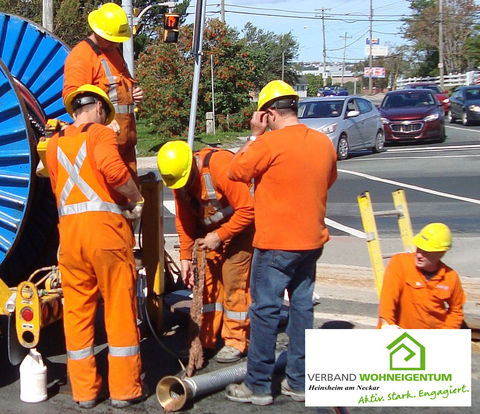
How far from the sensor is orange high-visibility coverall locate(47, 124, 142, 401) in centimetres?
442

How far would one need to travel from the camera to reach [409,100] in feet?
72.7

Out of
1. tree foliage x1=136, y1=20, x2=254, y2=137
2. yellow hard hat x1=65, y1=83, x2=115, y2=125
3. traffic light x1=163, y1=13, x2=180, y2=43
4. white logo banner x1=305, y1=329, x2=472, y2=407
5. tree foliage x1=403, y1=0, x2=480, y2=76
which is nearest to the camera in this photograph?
white logo banner x1=305, y1=329, x2=472, y2=407

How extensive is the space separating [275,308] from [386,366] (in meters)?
1.12

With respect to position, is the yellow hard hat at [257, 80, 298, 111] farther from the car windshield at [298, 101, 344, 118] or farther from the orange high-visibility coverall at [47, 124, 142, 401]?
the car windshield at [298, 101, 344, 118]

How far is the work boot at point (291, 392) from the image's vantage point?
4.55 m

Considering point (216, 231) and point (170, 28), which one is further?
point (170, 28)

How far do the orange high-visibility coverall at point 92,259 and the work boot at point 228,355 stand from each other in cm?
86

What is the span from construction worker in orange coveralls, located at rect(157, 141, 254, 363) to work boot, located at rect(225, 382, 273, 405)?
63 centimetres

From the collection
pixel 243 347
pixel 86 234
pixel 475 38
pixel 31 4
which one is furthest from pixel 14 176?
pixel 475 38

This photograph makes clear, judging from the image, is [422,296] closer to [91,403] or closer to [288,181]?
[288,181]

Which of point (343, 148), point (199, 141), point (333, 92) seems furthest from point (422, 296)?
point (333, 92)

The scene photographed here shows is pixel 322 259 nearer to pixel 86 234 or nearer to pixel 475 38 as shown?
pixel 86 234

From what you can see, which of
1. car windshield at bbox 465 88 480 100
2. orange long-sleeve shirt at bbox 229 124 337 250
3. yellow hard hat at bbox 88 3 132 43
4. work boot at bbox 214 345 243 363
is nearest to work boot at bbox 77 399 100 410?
work boot at bbox 214 345 243 363

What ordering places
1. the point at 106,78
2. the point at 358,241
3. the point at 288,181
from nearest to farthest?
the point at 288,181, the point at 106,78, the point at 358,241
